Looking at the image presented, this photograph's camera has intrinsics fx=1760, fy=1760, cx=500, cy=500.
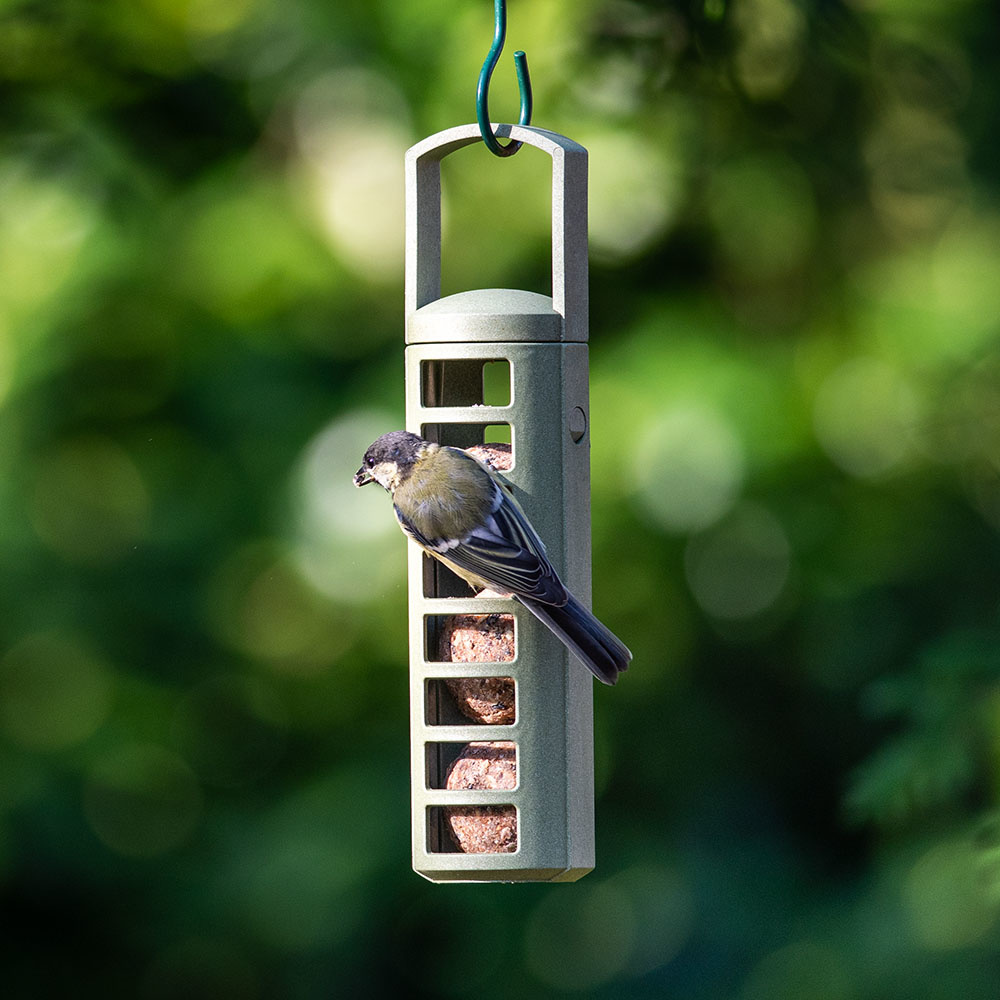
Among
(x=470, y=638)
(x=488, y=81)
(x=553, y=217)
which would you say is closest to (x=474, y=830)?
(x=470, y=638)

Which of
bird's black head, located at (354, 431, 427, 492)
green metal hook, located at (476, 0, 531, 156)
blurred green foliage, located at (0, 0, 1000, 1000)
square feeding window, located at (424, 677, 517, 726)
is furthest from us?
blurred green foliage, located at (0, 0, 1000, 1000)

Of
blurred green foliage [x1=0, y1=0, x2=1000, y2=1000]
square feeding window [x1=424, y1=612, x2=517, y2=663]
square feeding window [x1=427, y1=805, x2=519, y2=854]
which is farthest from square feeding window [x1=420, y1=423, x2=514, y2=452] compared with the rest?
blurred green foliage [x1=0, y1=0, x2=1000, y2=1000]

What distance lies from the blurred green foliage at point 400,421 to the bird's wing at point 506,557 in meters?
2.33

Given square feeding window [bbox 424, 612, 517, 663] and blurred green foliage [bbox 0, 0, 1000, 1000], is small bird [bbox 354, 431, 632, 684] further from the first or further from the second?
blurred green foliage [bbox 0, 0, 1000, 1000]

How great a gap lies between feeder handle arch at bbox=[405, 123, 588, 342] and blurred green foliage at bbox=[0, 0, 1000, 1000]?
208 cm

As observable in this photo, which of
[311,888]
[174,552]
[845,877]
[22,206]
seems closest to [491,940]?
[311,888]

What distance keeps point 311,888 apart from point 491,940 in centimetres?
65

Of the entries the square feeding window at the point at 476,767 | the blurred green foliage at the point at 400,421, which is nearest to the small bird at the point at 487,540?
the square feeding window at the point at 476,767

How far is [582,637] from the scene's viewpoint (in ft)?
9.29

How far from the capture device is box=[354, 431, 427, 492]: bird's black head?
2900 mm

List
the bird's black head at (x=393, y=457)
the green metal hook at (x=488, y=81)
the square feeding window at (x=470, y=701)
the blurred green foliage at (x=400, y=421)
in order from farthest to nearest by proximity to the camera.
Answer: the blurred green foliage at (x=400, y=421) < the square feeding window at (x=470, y=701) < the bird's black head at (x=393, y=457) < the green metal hook at (x=488, y=81)

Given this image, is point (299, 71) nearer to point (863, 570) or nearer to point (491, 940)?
point (863, 570)

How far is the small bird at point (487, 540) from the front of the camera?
280cm

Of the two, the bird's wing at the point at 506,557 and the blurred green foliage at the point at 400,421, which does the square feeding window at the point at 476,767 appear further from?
the blurred green foliage at the point at 400,421
